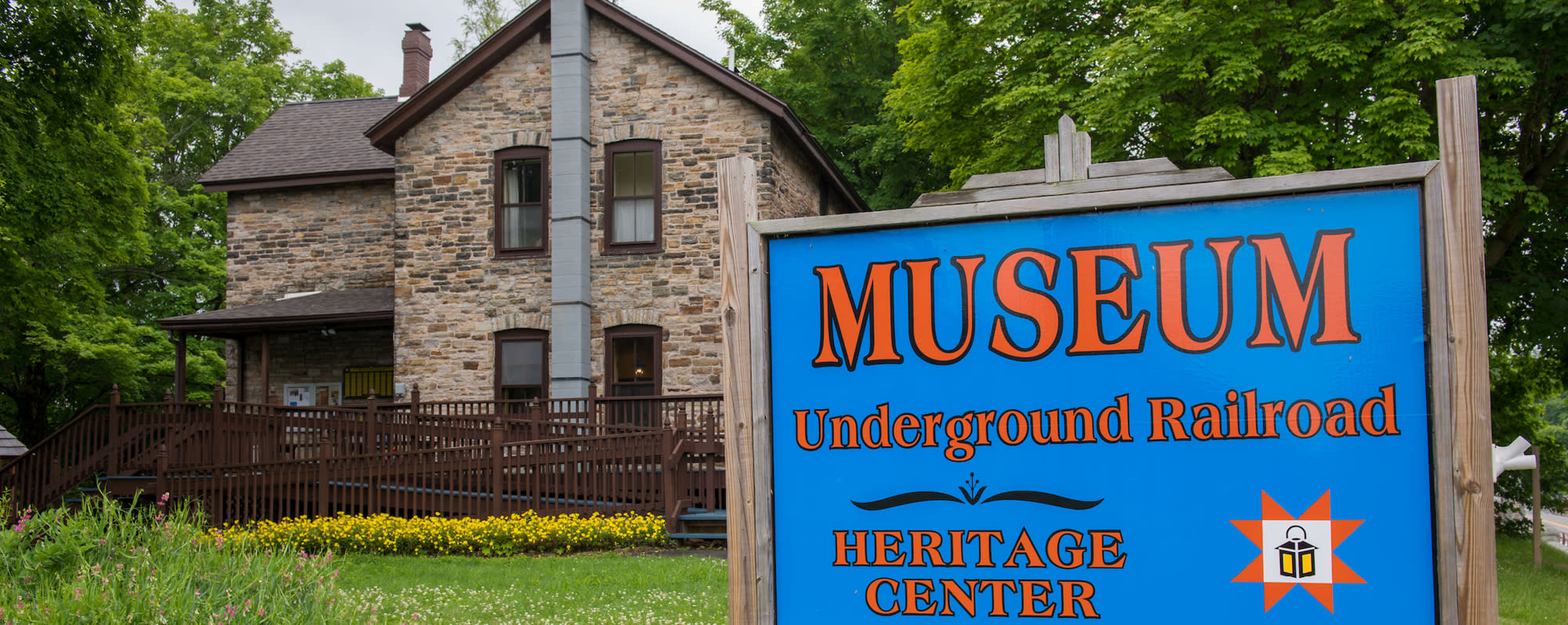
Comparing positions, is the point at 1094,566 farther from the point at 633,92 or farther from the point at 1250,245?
the point at 633,92

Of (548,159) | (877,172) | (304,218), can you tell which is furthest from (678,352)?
(877,172)

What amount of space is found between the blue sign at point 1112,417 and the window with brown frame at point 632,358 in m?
14.6

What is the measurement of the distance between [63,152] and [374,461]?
19.0ft

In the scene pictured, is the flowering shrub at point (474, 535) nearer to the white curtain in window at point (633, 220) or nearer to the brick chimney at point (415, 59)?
the white curtain in window at point (633, 220)

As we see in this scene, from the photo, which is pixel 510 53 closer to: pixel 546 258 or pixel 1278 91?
pixel 546 258

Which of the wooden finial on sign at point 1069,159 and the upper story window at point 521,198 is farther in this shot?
the upper story window at point 521,198

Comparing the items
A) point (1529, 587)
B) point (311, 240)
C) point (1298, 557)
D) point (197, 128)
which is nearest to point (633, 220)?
point (311, 240)

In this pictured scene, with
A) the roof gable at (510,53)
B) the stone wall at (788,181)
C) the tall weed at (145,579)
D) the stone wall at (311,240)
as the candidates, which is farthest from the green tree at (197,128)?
the tall weed at (145,579)

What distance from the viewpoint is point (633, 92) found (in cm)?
1823

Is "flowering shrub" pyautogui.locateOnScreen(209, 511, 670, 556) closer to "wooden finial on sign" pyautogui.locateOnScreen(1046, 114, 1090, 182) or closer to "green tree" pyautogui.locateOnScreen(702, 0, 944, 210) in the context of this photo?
"wooden finial on sign" pyautogui.locateOnScreen(1046, 114, 1090, 182)

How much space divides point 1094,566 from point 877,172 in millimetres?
27260

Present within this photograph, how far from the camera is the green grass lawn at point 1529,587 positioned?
9727mm

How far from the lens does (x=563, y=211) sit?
59.0 feet

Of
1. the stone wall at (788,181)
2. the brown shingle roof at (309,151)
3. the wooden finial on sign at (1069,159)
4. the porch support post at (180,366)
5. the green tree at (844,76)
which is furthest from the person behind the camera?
the green tree at (844,76)
